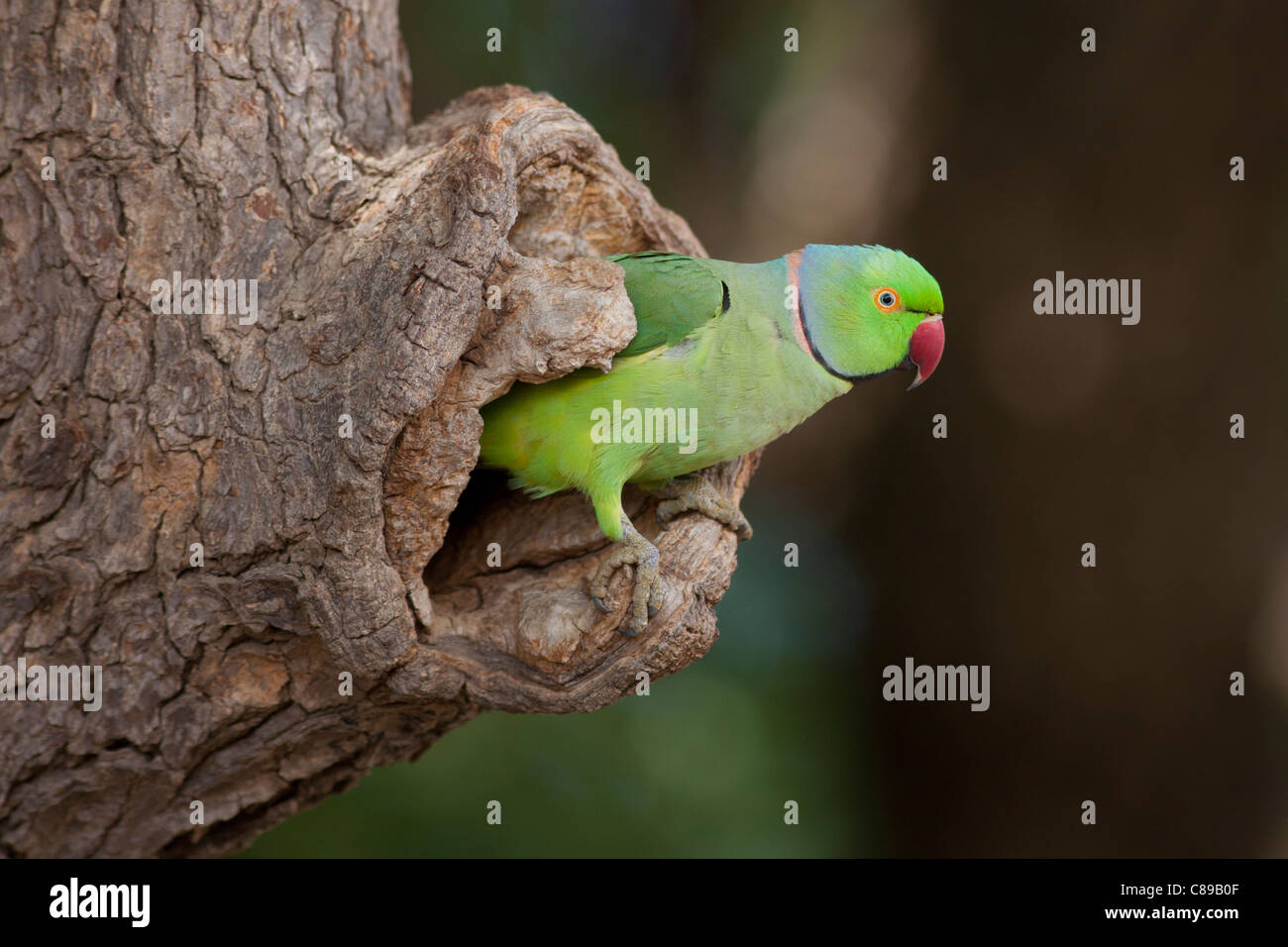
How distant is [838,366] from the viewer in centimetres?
339

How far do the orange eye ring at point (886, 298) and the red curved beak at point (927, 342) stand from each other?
0.13m

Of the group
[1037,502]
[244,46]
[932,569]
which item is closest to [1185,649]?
[1037,502]

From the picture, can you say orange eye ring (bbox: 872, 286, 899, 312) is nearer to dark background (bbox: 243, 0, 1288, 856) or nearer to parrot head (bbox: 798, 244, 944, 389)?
parrot head (bbox: 798, 244, 944, 389)

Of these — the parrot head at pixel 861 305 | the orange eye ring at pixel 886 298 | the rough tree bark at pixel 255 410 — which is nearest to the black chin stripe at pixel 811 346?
the parrot head at pixel 861 305

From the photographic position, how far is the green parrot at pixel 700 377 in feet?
10.1

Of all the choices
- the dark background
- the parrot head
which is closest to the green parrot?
the parrot head

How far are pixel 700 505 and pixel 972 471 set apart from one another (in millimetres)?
2810

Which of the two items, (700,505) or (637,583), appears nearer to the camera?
(637,583)

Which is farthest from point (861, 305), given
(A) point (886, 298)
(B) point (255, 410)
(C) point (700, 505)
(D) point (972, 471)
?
(D) point (972, 471)

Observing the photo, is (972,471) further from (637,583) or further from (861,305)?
(637,583)

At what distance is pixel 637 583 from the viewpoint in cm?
285

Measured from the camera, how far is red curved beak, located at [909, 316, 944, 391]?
3.45 metres

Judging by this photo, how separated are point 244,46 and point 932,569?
13.9ft

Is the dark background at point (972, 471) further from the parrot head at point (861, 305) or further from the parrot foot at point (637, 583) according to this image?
the parrot foot at point (637, 583)
